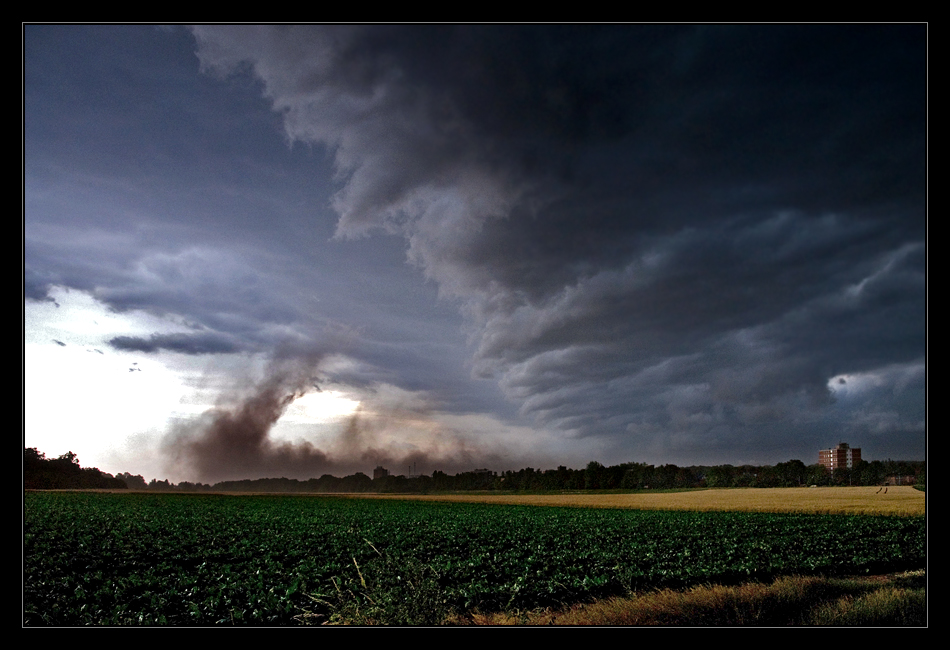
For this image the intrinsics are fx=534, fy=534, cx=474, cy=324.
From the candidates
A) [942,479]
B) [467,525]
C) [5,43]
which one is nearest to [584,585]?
[942,479]

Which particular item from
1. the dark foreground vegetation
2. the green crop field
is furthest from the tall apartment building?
the dark foreground vegetation

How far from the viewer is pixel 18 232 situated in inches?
231

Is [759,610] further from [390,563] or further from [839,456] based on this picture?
[839,456]

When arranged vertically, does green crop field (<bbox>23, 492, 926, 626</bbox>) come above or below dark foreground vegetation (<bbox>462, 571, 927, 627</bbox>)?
below

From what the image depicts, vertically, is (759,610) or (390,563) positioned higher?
(390,563)

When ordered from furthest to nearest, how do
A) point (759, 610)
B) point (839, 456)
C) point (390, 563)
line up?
point (839, 456) < point (390, 563) < point (759, 610)

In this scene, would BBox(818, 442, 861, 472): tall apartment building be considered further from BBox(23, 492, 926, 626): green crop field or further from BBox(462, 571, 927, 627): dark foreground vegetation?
BBox(462, 571, 927, 627): dark foreground vegetation

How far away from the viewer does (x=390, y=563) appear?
9.15 metres

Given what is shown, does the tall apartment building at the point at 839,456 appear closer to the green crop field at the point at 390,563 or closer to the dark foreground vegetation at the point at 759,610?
the green crop field at the point at 390,563

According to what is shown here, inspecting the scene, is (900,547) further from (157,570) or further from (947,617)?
(157,570)

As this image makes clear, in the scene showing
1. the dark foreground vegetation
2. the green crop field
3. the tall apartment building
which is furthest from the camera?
the tall apartment building

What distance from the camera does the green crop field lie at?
8914mm

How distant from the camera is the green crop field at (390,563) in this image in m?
8.91

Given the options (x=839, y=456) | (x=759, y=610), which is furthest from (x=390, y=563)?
(x=839, y=456)
